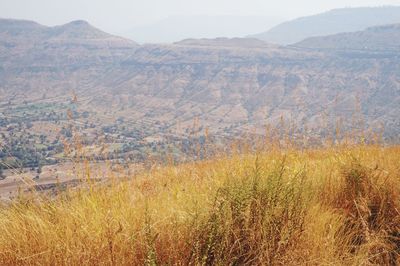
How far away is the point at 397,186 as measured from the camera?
444cm

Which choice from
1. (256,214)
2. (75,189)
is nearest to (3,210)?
(75,189)

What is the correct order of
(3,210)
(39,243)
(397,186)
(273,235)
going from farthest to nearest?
1. (397,186)
2. (3,210)
3. (273,235)
4. (39,243)

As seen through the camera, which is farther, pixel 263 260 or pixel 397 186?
pixel 397 186

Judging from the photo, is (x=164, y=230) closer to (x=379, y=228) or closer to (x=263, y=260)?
(x=263, y=260)

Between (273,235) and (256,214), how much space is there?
9.7 inches

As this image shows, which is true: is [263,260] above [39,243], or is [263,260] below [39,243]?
below

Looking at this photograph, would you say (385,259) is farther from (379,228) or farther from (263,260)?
(263,260)

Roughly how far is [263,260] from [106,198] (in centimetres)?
170

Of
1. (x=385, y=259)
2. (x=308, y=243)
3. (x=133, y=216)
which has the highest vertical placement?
(x=133, y=216)

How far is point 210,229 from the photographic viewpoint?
325 centimetres

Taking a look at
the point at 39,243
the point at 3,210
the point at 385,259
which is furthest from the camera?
the point at 3,210

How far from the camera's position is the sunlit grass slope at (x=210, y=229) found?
3062 millimetres

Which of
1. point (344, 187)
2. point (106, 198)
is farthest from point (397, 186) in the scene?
point (106, 198)

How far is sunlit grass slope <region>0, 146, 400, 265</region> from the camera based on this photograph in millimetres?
3062
